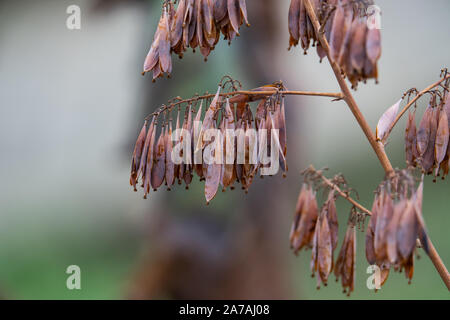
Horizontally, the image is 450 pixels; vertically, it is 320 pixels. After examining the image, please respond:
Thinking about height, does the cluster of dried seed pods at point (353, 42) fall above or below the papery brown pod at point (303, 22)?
below

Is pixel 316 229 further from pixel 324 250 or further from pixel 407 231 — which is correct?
pixel 407 231

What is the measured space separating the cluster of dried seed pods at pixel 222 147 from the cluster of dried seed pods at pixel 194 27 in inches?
3.7

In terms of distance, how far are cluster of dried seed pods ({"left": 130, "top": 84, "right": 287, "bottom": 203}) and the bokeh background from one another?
75 centimetres

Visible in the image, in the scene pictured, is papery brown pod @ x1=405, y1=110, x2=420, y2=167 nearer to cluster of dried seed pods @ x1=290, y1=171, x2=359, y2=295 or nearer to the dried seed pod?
the dried seed pod

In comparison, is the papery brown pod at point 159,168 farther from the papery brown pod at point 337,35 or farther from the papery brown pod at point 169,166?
the papery brown pod at point 337,35

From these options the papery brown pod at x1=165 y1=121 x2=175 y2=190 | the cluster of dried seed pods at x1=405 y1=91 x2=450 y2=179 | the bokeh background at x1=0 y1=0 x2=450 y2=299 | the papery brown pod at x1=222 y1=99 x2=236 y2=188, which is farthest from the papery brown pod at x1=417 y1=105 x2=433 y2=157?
the bokeh background at x1=0 y1=0 x2=450 y2=299

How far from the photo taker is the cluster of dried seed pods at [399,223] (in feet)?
2.17

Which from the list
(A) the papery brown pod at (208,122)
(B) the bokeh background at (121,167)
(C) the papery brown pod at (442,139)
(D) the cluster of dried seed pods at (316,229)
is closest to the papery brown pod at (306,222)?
(D) the cluster of dried seed pods at (316,229)

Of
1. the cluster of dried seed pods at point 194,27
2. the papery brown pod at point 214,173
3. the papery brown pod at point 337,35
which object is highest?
the cluster of dried seed pods at point 194,27

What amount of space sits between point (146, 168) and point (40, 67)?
966 mm

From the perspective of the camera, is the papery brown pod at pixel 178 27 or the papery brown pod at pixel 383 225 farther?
the papery brown pod at pixel 178 27

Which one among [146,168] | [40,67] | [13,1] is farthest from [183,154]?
[13,1]

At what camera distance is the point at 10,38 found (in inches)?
65.0
